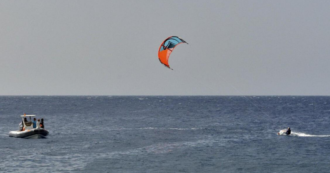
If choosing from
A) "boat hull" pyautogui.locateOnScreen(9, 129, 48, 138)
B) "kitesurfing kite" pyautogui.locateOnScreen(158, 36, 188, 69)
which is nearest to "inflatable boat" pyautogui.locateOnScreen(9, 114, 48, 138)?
"boat hull" pyautogui.locateOnScreen(9, 129, 48, 138)

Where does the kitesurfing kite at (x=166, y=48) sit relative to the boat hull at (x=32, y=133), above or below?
above

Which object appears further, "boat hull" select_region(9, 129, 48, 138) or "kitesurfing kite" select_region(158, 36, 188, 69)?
"boat hull" select_region(9, 129, 48, 138)

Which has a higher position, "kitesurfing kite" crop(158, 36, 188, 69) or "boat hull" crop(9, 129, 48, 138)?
"kitesurfing kite" crop(158, 36, 188, 69)

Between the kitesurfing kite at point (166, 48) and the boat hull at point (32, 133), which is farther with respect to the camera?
the boat hull at point (32, 133)

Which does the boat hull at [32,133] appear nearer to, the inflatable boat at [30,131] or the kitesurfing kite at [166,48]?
the inflatable boat at [30,131]

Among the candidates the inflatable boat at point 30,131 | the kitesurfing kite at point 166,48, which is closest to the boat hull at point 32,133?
the inflatable boat at point 30,131

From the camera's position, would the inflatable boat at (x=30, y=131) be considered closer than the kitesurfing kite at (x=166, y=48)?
No

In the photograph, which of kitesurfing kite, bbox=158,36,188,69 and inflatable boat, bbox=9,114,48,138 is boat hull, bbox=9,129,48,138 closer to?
inflatable boat, bbox=9,114,48,138

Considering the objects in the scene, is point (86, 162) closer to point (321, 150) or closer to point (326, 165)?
point (326, 165)

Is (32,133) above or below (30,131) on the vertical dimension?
below

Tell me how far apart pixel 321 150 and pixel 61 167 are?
→ 23.9 meters

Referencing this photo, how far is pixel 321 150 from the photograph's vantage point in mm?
42594

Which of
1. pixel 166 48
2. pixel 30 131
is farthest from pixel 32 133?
pixel 166 48

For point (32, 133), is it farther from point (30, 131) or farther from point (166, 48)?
point (166, 48)
